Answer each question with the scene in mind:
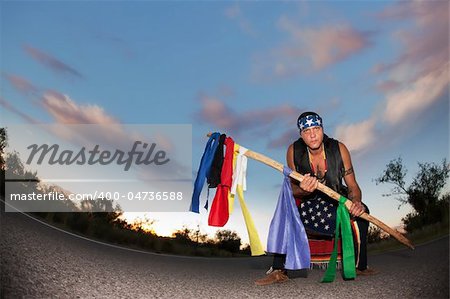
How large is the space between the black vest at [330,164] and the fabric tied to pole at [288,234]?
44 centimetres

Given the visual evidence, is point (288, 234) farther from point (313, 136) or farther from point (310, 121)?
point (310, 121)

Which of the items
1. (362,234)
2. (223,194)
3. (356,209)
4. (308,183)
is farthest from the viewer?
(362,234)

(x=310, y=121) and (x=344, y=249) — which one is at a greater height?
(x=310, y=121)

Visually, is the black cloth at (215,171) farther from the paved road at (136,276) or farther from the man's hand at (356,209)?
the man's hand at (356,209)

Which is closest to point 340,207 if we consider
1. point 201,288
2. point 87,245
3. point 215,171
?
point 215,171

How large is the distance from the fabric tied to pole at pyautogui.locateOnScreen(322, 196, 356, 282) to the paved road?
0.10 m

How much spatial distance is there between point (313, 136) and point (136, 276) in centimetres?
225

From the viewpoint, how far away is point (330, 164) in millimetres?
4363

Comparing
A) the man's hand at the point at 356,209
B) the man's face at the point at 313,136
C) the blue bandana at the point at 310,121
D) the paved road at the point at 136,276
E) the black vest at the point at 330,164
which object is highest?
the blue bandana at the point at 310,121

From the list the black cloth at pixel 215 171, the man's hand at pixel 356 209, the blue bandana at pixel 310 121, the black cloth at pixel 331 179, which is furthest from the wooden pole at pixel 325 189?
the blue bandana at pixel 310 121

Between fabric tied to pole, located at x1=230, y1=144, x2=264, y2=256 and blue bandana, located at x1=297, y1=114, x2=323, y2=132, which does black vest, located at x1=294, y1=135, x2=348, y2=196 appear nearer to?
blue bandana, located at x1=297, y1=114, x2=323, y2=132

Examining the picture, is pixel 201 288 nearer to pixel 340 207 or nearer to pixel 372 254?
pixel 340 207

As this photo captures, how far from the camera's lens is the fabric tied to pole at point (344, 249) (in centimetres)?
397

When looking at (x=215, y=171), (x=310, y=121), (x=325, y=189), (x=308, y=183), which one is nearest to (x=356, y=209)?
(x=325, y=189)
